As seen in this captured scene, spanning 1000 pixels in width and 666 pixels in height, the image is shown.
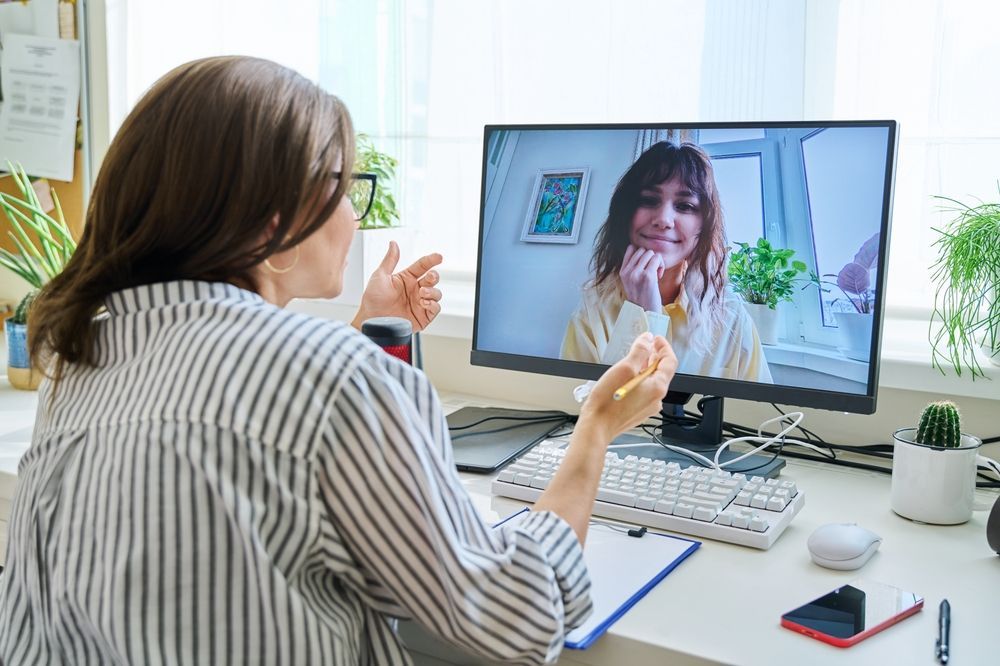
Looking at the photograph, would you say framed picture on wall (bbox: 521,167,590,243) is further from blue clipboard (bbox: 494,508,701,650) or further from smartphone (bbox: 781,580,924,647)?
smartphone (bbox: 781,580,924,647)

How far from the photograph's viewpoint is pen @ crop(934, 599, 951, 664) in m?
0.86

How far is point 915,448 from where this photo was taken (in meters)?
1.20

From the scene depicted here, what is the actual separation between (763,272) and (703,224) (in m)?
0.10

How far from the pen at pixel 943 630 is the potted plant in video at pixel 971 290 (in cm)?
50

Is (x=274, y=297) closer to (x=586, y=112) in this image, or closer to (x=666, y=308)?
(x=666, y=308)

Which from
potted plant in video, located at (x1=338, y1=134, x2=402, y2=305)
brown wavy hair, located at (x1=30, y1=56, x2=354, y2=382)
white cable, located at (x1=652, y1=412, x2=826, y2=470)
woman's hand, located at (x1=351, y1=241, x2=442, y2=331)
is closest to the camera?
brown wavy hair, located at (x1=30, y1=56, x2=354, y2=382)

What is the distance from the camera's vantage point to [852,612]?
0.94 m

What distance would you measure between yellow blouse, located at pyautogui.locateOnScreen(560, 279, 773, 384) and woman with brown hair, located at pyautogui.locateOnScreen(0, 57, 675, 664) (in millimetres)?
473

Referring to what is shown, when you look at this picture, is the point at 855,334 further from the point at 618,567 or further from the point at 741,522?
the point at 618,567

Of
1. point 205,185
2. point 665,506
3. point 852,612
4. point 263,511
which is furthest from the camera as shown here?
point 665,506

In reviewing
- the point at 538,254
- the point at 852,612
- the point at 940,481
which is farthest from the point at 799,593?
the point at 538,254

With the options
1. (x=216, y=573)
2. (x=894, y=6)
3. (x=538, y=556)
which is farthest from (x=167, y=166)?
(x=894, y=6)

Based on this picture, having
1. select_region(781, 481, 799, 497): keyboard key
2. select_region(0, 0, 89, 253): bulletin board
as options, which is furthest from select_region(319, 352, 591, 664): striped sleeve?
select_region(0, 0, 89, 253): bulletin board

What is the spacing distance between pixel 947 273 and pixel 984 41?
0.38 m
